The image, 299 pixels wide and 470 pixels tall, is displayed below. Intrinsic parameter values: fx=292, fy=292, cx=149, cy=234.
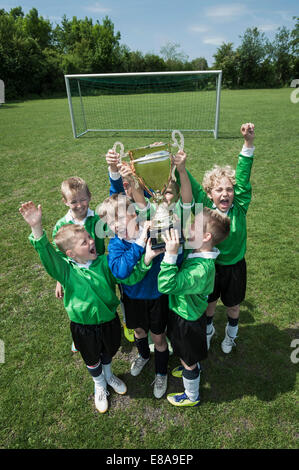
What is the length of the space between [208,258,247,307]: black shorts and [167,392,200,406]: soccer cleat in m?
0.82

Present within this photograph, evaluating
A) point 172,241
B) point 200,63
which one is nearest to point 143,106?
point 172,241

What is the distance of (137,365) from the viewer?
2.61m

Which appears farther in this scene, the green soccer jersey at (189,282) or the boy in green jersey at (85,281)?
the boy in green jersey at (85,281)

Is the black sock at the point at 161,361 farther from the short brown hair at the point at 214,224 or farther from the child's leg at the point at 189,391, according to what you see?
the short brown hair at the point at 214,224

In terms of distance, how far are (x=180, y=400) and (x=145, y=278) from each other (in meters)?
1.09

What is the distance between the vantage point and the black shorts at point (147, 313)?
2.13 metres

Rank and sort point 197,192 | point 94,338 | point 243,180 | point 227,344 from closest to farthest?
1. point 94,338
2. point 197,192
3. point 243,180
4. point 227,344

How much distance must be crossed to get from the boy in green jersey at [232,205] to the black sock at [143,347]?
2.23 feet

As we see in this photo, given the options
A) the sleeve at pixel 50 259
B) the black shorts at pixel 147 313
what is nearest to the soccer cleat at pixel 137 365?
the black shorts at pixel 147 313

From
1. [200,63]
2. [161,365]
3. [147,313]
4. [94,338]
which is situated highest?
[200,63]

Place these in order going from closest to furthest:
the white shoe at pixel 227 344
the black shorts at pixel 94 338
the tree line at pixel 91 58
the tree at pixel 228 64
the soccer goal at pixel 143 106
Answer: the black shorts at pixel 94 338
the white shoe at pixel 227 344
the soccer goal at pixel 143 106
the tree line at pixel 91 58
the tree at pixel 228 64

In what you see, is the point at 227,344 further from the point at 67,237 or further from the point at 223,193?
the point at 67,237

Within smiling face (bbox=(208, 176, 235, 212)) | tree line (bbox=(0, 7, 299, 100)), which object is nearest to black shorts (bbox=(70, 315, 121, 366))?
smiling face (bbox=(208, 176, 235, 212))

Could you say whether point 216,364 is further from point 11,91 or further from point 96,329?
point 11,91
